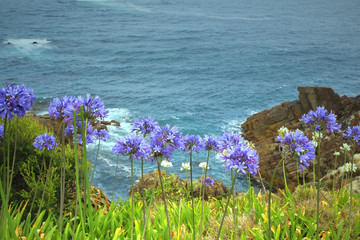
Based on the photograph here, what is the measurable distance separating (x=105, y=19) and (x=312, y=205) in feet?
314

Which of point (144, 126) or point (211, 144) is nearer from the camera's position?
point (144, 126)

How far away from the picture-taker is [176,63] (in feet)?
163

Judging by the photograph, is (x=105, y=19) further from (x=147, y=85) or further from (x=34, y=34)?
(x=147, y=85)

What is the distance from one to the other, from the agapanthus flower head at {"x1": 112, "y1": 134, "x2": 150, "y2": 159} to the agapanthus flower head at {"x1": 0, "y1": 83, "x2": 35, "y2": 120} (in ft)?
2.48

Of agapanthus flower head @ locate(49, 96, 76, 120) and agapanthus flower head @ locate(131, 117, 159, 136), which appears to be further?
agapanthus flower head @ locate(131, 117, 159, 136)

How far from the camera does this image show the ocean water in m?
27.7

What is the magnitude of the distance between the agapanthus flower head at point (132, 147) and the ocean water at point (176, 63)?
14.0 m

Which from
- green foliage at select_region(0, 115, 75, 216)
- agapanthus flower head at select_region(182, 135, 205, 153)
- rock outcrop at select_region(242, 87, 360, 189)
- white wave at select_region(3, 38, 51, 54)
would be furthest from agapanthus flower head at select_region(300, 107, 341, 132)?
white wave at select_region(3, 38, 51, 54)

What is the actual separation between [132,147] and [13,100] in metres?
0.95

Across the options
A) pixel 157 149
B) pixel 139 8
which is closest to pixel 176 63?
pixel 157 149

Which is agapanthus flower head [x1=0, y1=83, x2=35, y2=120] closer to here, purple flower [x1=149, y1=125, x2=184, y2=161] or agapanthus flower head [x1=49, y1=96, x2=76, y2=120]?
agapanthus flower head [x1=49, y1=96, x2=76, y2=120]

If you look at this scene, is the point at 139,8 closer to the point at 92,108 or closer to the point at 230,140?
the point at 230,140

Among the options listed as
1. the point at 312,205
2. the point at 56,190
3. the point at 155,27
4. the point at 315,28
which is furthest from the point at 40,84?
the point at 315,28

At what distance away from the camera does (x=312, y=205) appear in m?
4.86
